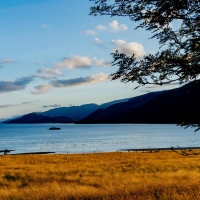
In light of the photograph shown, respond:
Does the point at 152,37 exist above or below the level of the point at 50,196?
above

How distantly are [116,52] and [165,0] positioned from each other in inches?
72.0

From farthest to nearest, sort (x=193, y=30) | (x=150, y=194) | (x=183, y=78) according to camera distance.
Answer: (x=150, y=194), (x=183, y=78), (x=193, y=30)

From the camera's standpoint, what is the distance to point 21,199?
1614cm

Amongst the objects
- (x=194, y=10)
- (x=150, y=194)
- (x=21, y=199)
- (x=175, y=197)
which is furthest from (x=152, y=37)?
(x=21, y=199)

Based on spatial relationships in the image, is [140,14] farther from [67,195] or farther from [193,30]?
[67,195]

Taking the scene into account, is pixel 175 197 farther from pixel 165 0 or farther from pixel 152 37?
pixel 165 0

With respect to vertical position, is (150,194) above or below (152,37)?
below

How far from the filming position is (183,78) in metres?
8.66

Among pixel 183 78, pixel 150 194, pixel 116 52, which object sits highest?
pixel 116 52

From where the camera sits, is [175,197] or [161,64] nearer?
[161,64]

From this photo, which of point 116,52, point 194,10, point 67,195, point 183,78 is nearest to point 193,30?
point 194,10

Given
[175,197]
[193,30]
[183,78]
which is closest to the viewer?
[193,30]

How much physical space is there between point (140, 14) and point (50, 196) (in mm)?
10453

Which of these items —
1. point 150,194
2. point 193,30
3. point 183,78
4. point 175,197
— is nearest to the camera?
point 193,30
